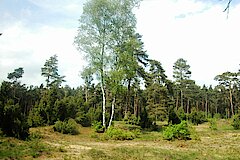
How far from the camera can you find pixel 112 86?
24781mm

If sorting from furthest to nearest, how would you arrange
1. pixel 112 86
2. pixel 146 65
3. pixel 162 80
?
1. pixel 162 80
2. pixel 146 65
3. pixel 112 86

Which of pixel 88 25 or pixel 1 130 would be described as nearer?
pixel 1 130

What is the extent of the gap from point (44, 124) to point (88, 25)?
10.8m

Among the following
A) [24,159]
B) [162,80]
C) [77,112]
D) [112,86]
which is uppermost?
[162,80]

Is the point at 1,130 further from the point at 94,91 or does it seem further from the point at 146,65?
the point at 94,91

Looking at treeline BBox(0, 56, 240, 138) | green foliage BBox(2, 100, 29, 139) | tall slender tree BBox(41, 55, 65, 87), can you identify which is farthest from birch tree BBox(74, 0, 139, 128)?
tall slender tree BBox(41, 55, 65, 87)

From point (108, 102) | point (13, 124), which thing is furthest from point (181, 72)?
point (13, 124)

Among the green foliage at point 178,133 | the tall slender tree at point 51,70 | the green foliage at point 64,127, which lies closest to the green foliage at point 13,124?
the green foliage at point 64,127

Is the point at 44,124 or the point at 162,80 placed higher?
the point at 162,80

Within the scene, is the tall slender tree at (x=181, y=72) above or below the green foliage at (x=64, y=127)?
above

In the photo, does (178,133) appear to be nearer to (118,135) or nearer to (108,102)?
(118,135)

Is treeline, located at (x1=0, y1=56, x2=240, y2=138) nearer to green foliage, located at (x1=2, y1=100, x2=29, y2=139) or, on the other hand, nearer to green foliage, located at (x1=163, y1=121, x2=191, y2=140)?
green foliage, located at (x1=2, y1=100, x2=29, y2=139)

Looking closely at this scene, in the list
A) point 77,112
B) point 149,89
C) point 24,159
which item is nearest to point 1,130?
point 24,159

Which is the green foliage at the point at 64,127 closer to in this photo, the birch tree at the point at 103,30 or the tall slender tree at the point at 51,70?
the birch tree at the point at 103,30
